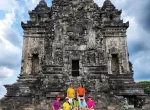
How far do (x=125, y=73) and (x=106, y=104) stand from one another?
5839 mm

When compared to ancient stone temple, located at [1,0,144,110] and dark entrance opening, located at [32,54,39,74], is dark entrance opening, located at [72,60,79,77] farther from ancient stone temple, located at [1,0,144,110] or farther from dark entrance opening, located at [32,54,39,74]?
dark entrance opening, located at [32,54,39,74]

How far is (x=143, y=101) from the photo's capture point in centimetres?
1912

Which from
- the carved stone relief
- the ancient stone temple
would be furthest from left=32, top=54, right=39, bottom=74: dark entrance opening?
the carved stone relief

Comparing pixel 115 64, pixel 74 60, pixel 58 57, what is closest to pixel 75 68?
pixel 74 60

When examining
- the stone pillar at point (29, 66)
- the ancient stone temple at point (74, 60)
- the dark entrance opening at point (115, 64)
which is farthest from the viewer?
the dark entrance opening at point (115, 64)

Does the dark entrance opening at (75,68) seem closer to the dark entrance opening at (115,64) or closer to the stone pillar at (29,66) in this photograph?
the dark entrance opening at (115,64)

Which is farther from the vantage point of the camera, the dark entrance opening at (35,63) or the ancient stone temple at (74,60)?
the dark entrance opening at (35,63)

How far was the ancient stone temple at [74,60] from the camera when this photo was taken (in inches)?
709

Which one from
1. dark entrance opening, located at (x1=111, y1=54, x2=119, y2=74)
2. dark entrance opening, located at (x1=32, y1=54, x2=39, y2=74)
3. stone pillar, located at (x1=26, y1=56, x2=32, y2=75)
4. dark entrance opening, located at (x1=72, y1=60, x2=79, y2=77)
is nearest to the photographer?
dark entrance opening, located at (x1=72, y1=60, x2=79, y2=77)

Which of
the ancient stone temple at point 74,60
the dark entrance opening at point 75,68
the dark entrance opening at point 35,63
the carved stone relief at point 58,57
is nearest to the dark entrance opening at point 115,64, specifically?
the ancient stone temple at point 74,60

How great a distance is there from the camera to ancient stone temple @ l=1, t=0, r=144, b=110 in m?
18.0

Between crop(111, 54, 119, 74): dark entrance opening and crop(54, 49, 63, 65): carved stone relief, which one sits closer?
crop(54, 49, 63, 65): carved stone relief

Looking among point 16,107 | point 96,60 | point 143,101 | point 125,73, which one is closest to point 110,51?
point 125,73

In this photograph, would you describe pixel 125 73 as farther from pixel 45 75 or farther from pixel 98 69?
pixel 45 75
